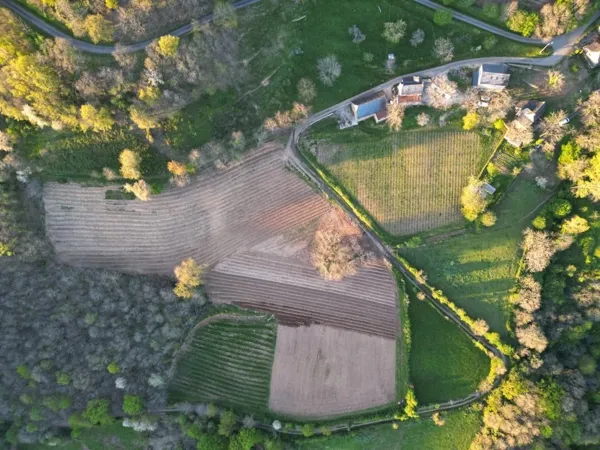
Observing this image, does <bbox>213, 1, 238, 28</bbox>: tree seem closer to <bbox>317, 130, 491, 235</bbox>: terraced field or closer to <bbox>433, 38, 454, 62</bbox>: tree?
<bbox>317, 130, 491, 235</bbox>: terraced field

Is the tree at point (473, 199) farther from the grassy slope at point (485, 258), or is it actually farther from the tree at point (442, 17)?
the tree at point (442, 17)

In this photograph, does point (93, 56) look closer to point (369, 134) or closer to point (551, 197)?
point (369, 134)

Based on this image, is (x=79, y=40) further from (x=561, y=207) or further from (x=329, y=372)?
(x=561, y=207)

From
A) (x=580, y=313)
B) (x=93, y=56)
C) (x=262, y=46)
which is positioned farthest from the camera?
(x=580, y=313)

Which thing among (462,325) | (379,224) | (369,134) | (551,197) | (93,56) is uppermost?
(93,56)

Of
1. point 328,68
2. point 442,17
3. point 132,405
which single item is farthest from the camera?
point 328,68

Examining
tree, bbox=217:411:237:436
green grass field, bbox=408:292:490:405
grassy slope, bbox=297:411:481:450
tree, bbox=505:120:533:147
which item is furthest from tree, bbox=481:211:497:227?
tree, bbox=217:411:237:436

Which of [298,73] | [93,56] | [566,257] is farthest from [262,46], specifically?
[566,257]

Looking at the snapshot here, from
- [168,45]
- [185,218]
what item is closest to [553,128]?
[168,45]
